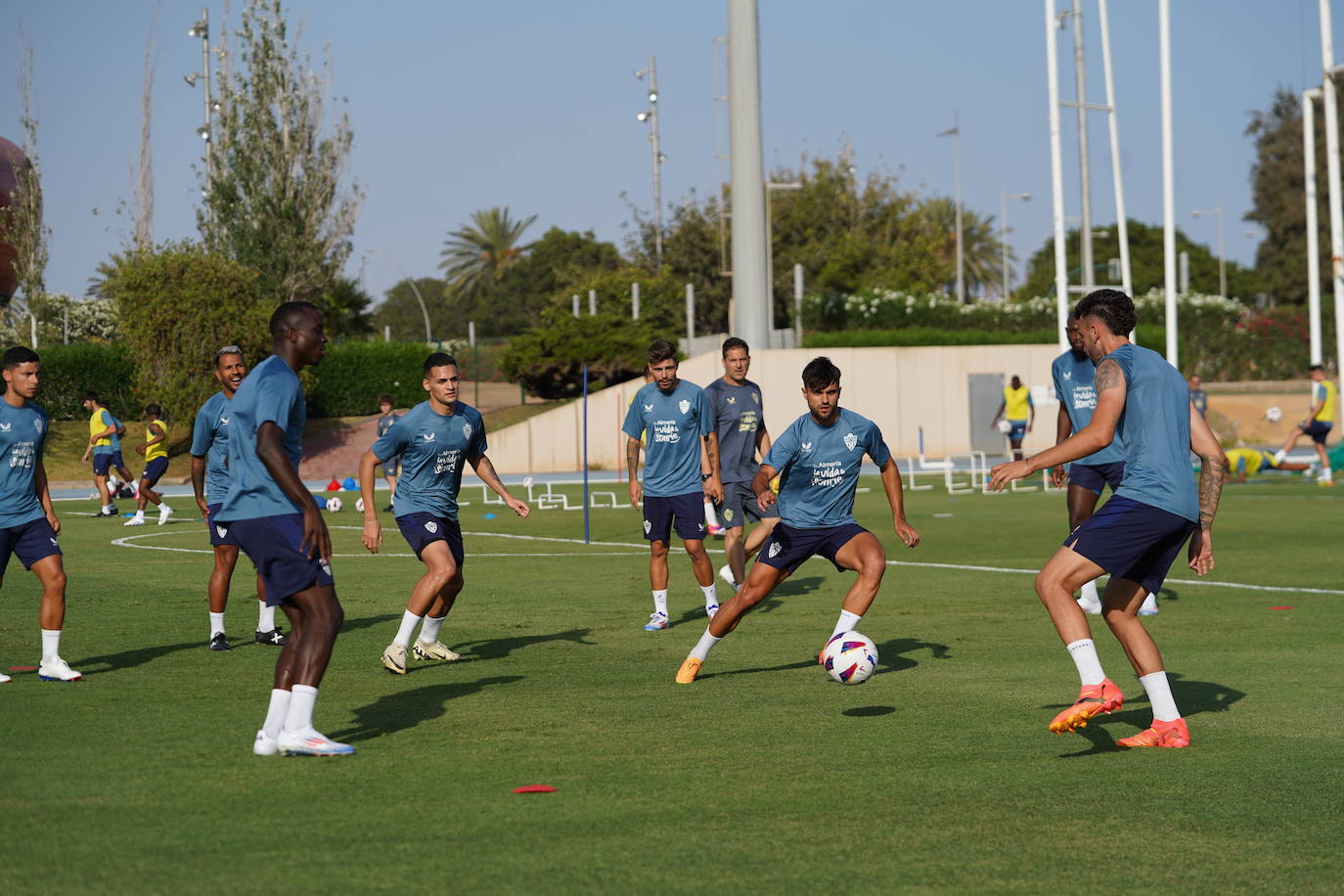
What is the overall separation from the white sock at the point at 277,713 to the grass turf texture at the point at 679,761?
0.49ft

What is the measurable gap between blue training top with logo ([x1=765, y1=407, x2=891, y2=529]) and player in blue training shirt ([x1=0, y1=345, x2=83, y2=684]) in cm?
453

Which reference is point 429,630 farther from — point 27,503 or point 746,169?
point 746,169

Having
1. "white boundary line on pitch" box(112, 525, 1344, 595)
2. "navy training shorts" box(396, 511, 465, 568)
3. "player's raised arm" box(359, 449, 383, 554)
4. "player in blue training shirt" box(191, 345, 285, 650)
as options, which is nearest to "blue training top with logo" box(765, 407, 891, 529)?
"navy training shorts" box(396, 511, 465, 568)

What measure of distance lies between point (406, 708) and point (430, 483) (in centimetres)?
192

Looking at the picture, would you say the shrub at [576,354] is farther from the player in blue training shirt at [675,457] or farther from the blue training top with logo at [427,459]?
the blue training top with logo at [427,459]

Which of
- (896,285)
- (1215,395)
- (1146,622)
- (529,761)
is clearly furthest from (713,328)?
(529,761)

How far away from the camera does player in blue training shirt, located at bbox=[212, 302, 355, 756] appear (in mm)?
7062

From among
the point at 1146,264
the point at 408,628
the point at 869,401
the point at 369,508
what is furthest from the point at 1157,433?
the point at 1146,264

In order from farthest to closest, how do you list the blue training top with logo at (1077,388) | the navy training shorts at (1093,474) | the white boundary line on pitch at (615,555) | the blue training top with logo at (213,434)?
1. the white boundary line on pitch at (615,555)
2. the blue training top with logo at (1077,388)
3. the navy training shorts at (1093,474)
4. the blue training top with logo at (213,434)

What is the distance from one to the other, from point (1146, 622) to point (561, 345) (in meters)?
36.0

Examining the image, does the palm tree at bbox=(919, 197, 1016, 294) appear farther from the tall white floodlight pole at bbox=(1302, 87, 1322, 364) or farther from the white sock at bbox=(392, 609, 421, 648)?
the white sock at bbox=(392, 609, 421, 648)

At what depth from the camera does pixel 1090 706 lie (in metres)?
7.20

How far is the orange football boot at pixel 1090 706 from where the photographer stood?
7.18 metres

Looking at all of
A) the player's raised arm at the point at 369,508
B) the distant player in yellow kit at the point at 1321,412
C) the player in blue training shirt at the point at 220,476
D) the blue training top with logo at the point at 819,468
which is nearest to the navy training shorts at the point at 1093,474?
the blue training top with logo at the point at 819,468
